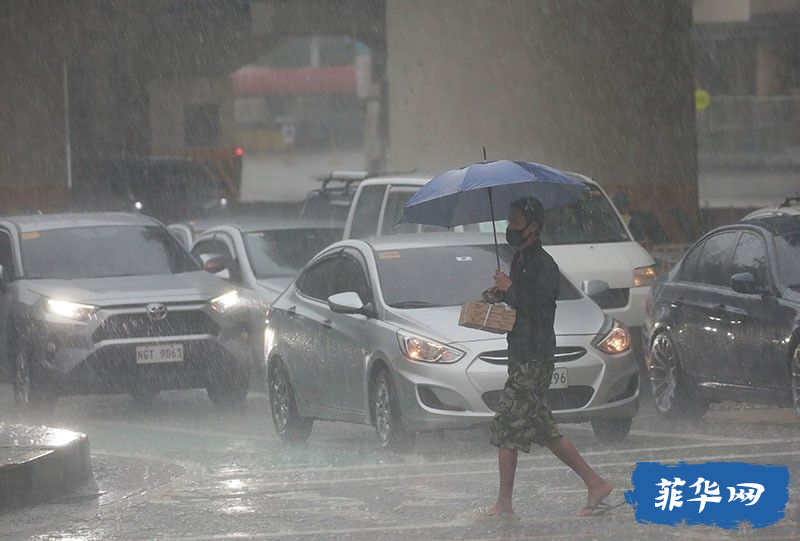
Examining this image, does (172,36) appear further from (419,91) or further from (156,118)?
(419,91)

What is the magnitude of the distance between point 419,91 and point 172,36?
28.9 meters

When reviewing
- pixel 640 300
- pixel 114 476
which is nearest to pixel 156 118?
pixel 640 300

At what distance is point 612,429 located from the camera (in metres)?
13.0

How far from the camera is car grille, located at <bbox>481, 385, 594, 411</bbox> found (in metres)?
12.5

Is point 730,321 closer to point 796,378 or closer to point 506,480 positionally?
point 796,378

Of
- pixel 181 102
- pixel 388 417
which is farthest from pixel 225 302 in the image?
pixel 181 102

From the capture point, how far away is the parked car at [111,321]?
623 inches

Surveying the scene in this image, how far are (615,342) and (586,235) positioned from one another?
16.0 ft

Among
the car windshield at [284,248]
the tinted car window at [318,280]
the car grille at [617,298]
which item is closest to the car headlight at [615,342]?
the tinted car window at [318,280]

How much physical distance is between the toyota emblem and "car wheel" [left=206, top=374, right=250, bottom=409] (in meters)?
0.69

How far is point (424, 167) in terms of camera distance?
1074 inches

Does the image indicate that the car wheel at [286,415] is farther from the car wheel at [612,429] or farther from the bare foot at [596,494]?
the bare foot at [596,494]

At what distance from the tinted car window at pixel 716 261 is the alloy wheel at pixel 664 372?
0.57m

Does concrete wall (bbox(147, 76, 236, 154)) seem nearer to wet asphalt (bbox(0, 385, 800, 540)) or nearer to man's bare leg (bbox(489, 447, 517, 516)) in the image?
wet asphalt (bbox(0, 385, 800, 540))
